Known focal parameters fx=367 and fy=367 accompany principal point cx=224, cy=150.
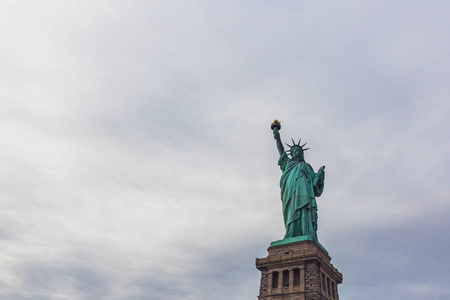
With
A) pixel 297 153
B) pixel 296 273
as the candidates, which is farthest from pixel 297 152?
pixel 296 273

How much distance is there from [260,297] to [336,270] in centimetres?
747

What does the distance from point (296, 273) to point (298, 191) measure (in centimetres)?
695

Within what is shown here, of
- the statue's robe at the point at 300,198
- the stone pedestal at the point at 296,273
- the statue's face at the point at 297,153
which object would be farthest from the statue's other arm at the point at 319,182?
the stone pedestal at the point at 296,273

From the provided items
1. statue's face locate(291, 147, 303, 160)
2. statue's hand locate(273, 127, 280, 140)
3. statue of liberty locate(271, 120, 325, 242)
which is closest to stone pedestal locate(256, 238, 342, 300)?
statue of liberty locate(271, 120, 325, 242)

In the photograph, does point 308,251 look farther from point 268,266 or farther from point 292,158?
point 292,158

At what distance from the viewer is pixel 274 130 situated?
35469mm

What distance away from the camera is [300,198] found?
30703 mm

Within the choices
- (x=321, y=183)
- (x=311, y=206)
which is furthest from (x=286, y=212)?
(x=321, y=183)

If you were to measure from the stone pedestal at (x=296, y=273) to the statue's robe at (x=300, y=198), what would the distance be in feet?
4.70

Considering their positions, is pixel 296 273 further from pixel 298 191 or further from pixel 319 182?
pixel 319 182

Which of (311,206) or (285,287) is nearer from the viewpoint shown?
(285,287)

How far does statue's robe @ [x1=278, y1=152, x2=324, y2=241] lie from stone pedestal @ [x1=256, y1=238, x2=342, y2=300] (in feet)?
4.70

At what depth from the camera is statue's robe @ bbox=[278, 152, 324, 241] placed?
98.0ft

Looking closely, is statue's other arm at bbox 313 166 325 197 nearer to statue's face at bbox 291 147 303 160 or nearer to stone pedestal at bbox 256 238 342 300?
statue's face at bbox 291 147 303 160
